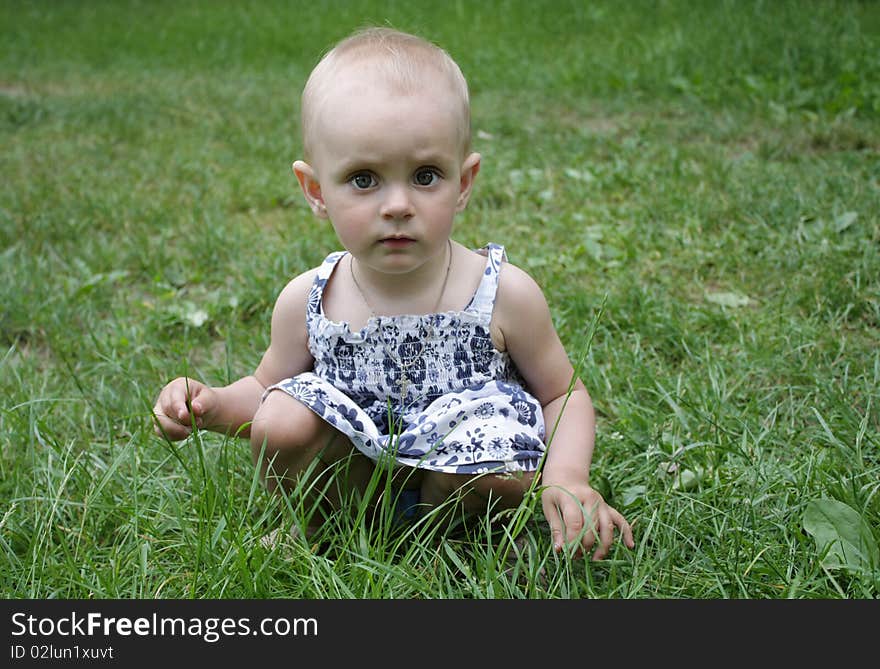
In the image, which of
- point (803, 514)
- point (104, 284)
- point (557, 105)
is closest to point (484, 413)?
point (803, 514)

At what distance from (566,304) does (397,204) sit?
134 centimetres

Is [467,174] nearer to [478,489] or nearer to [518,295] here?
[518,295]

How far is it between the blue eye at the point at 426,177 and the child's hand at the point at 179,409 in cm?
57

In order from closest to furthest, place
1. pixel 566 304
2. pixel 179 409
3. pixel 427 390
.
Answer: pixel 179 409 → pixel 427 390 → pixel 566 304

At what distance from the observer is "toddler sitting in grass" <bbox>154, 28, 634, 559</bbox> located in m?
1.57

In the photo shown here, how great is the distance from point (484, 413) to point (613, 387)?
742 mm

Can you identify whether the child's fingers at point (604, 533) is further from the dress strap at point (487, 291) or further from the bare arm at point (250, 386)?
the bare arm at point (250, 386)

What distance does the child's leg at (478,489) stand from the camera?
5.45 feet

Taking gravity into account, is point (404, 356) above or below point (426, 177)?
below

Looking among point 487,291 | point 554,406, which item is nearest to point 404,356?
point 487,291

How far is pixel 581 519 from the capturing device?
5.08ft

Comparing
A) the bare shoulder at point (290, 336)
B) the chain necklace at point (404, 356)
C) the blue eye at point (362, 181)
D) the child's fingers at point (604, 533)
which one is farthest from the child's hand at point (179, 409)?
the child's fingers at point (604, 533)
